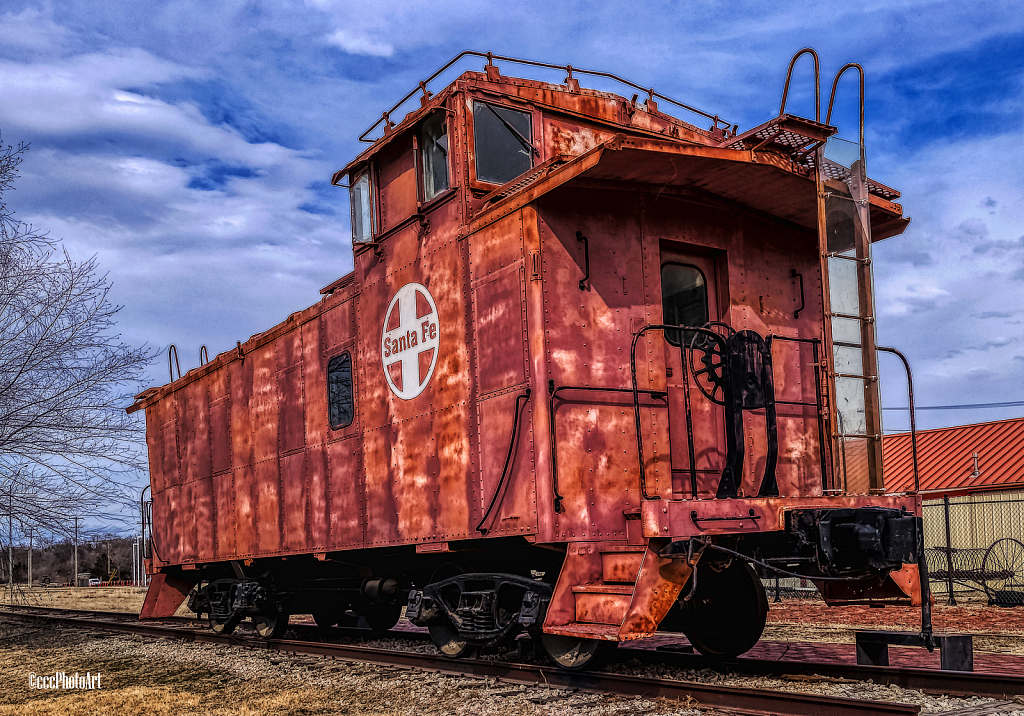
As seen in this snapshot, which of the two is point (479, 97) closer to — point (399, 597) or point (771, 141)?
point (771, 141)

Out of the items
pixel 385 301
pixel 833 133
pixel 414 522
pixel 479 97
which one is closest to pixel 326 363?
pixel 385 301

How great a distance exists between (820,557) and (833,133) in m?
3.22

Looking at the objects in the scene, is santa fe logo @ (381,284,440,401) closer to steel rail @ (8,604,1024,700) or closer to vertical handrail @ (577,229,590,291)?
vertical handrail @ (577,229,590,291)

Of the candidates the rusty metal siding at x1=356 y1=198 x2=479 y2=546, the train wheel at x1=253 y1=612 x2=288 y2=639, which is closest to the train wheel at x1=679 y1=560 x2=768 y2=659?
the rusty metal siding at x1=356 y1=198 x2=479 y2=546

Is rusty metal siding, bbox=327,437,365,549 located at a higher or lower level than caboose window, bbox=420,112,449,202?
lower

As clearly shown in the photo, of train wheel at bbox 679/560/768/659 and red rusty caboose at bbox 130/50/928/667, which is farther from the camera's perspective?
train wheel at bbox 679/560/768/659

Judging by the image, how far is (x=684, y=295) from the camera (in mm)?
7832

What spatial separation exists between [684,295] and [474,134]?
222cm

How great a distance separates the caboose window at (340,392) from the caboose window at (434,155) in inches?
Result: 81.3

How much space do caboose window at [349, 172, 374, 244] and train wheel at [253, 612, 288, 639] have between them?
502 centimetres

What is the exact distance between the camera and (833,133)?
7.22 m

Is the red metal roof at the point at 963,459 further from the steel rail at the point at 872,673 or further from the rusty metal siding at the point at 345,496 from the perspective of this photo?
the rusty metal siding at the point at 345,496

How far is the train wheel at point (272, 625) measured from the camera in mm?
11547

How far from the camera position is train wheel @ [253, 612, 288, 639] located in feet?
37.9
